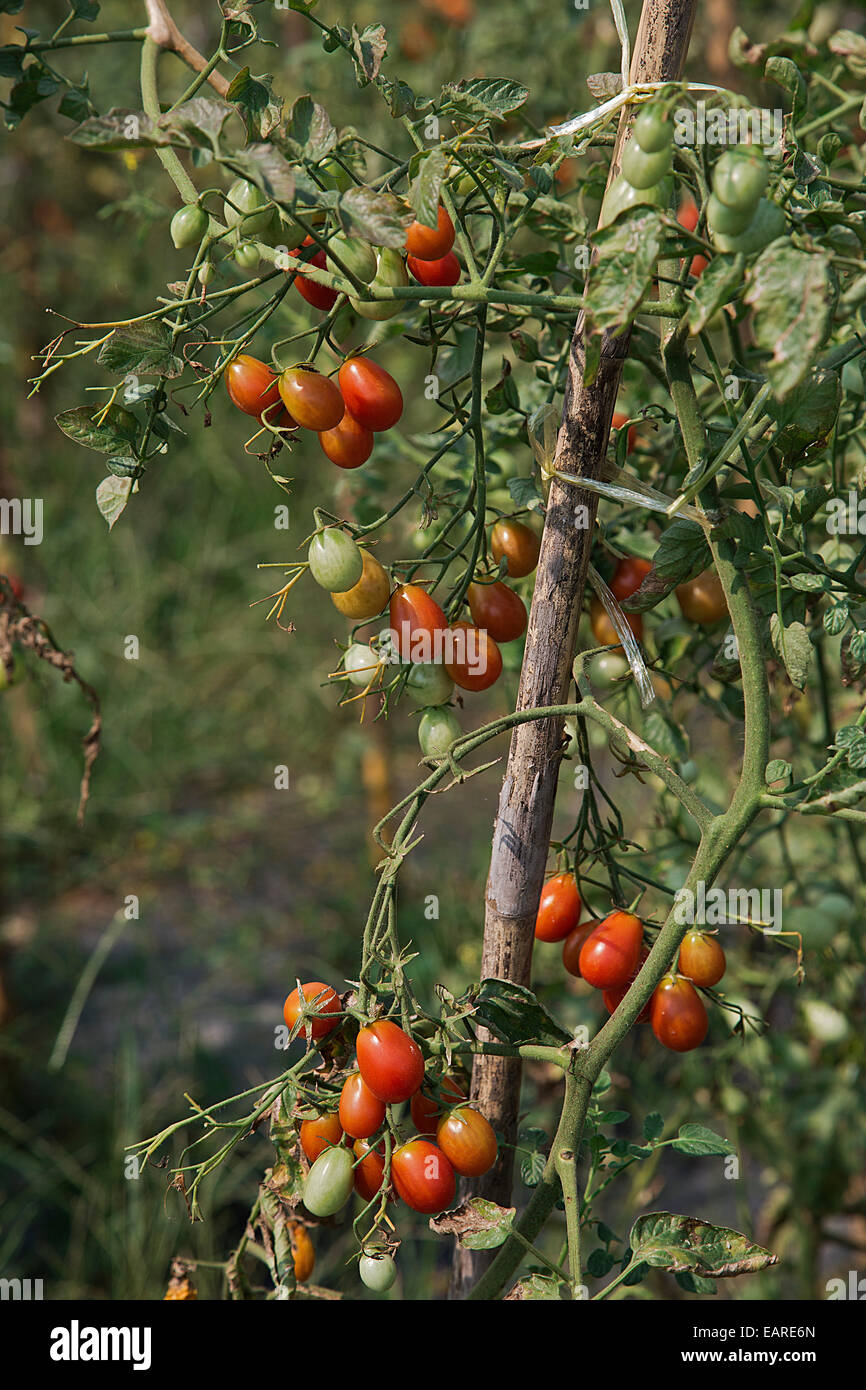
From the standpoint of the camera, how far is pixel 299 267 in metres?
0.63

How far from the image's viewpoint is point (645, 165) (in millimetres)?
556

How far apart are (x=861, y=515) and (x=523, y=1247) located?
619 millimetres

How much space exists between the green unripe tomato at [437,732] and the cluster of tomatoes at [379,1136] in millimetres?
190

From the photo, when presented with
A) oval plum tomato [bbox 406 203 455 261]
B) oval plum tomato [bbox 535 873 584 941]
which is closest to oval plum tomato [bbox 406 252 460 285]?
oval plum tomato [bbox 406 203 455 261]

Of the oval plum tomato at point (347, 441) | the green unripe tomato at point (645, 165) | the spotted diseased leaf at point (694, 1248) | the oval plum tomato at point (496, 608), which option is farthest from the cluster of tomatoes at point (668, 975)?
the green unripe tomato at point (645, 165)

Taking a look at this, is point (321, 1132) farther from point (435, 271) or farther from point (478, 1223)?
point (435, 271)

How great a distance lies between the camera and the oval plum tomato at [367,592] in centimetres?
78

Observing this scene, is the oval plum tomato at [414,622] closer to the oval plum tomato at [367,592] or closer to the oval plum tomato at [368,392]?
the oval plum tomato at [367,592]

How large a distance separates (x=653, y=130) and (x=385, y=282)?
0.67ft

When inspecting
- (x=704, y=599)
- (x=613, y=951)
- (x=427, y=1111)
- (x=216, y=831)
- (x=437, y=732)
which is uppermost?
(x=216, y=831)

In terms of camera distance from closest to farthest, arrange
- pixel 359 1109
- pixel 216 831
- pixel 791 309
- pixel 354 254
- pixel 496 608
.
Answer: pixel 791 309
pixel 354 254
pixel 359 1109
pixel 496 608
pixel 216 831

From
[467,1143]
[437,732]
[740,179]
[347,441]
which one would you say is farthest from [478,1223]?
[740,179]
